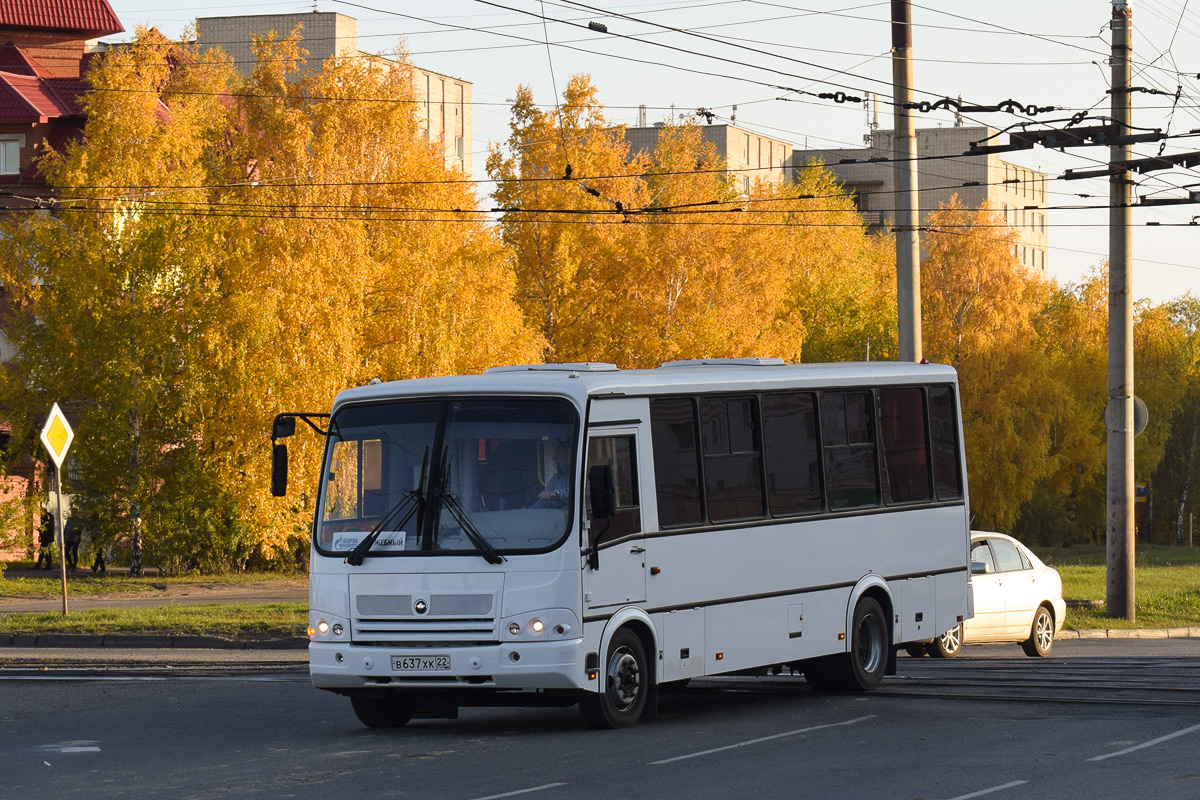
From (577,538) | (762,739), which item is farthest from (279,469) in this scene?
(762,739)

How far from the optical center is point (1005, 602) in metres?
20.8

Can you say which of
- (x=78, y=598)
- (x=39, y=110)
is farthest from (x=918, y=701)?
(x=39, y=110)

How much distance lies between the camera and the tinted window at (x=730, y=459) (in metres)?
14.1

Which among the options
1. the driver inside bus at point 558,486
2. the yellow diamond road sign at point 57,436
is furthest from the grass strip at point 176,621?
the driver inside bus at point 558,486

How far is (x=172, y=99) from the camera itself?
4122 centimetres

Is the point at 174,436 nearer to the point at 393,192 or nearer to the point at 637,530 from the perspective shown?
the point at 393,192

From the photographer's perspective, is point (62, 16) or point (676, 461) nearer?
point (676, 461)

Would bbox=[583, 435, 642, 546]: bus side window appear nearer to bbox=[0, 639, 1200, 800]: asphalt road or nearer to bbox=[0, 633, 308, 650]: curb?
bbox=[0, 639, 1200, 800]: asphalt road

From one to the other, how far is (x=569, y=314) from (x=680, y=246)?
13.1 feet

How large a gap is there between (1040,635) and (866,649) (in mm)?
6494

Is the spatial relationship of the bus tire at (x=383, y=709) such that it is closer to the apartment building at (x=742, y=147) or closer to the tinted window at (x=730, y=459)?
the tinted window at (x=730, y=459)

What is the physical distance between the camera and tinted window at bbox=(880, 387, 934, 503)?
1648 centimetres

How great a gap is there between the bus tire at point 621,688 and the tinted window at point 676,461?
1.06 m

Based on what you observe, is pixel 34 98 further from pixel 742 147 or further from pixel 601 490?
pixel 742 147
